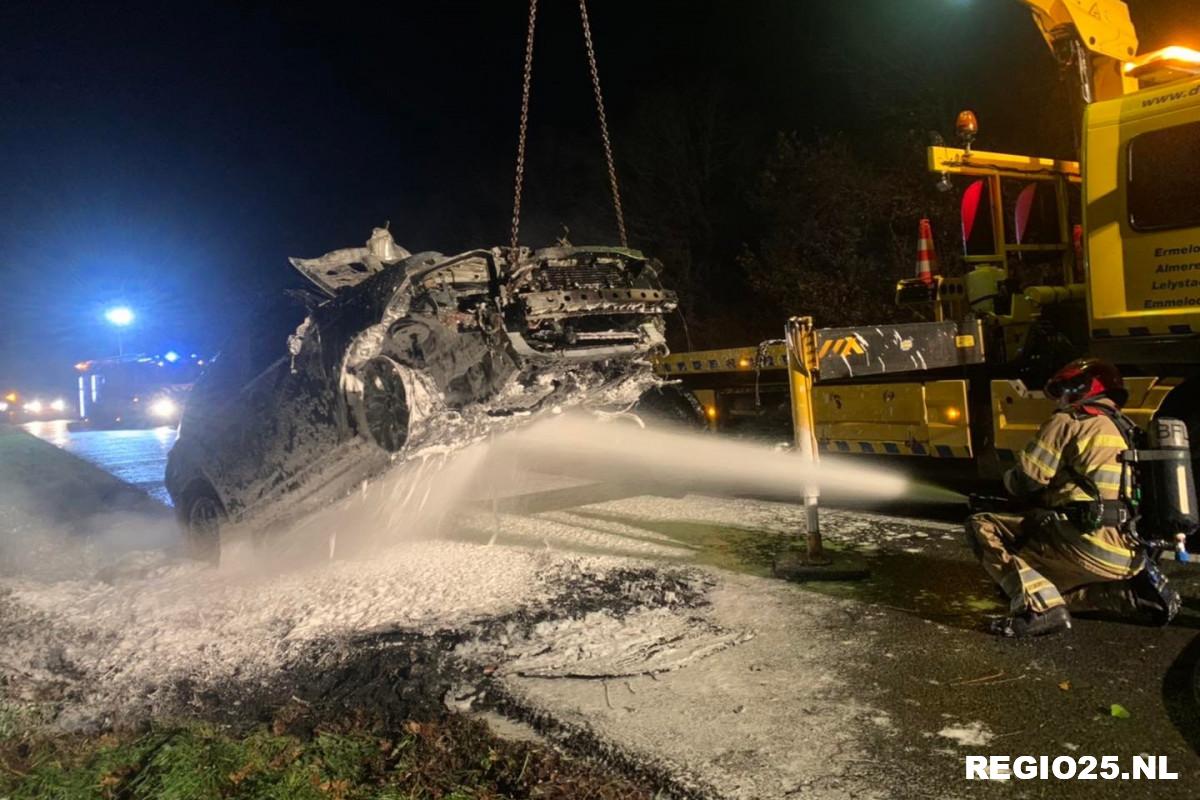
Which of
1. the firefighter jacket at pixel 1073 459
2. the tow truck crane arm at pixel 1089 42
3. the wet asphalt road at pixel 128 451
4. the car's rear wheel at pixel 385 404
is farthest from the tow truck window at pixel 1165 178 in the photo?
the wet asphalt road at pixel 128 451

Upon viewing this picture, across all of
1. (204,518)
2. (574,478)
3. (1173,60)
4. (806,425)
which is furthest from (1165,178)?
(204,518)

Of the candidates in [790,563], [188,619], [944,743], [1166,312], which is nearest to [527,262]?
[790,563]

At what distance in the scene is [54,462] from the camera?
407 inches

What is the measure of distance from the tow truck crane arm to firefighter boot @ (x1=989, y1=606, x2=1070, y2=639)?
433cm

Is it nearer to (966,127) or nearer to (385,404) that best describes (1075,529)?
(385,404)

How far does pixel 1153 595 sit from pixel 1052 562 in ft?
1.66

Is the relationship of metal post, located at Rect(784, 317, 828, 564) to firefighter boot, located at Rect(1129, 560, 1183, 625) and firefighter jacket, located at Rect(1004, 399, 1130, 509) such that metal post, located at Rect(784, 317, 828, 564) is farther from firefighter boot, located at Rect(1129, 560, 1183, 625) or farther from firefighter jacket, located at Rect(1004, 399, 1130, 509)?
firefighter boot, located at Rect(1129, 560, 1183, 625)

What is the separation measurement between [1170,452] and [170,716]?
4677 millimetres

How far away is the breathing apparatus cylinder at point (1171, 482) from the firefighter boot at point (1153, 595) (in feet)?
0.79

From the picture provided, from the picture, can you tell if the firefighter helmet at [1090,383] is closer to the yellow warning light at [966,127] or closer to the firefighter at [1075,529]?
the firefighter at [1075,529]

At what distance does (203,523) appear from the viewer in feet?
20.4

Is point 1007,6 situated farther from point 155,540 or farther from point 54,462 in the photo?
point 54,462

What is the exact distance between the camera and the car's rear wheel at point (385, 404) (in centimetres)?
522

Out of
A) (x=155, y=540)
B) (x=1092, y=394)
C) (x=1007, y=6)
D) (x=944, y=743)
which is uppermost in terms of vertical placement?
(x=1007, y=6)
